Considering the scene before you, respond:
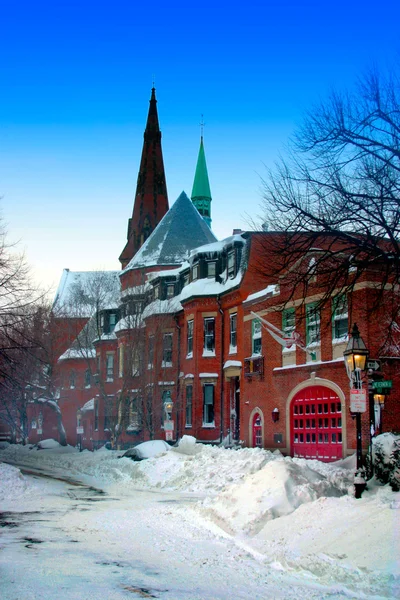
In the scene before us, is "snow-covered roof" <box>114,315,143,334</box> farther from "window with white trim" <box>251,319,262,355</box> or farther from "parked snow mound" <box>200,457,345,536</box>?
"parked snow mound" <box>200,457,345,536</box>

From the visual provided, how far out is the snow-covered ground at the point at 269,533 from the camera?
27.8 feet

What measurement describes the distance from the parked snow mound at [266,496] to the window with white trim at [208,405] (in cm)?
2202

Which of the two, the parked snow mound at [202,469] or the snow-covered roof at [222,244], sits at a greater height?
the snow-covered roof at [222,244]

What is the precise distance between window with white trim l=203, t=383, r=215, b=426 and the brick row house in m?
0.05

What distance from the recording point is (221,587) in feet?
27.4

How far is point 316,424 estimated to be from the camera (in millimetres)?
25688

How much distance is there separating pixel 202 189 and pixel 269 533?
9106 cm

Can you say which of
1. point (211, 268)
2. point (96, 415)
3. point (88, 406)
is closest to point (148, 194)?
point (88, 406)

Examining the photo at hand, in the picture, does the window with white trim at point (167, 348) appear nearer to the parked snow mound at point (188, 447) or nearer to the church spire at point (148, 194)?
the parked snow mound at point (188, 447)

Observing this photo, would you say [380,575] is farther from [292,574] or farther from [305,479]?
[305,479]

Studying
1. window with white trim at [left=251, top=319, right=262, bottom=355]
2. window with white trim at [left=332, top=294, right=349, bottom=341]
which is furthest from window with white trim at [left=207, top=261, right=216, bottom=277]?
window with white trim at [left=332, top=294, right=349, bottom=341]

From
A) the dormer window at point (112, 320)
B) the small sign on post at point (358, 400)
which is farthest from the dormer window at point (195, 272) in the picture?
the small sign on post at point (358, 400)

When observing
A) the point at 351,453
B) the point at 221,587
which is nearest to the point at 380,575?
the point at 221,587

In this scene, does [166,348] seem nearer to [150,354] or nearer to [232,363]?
[150,354]
